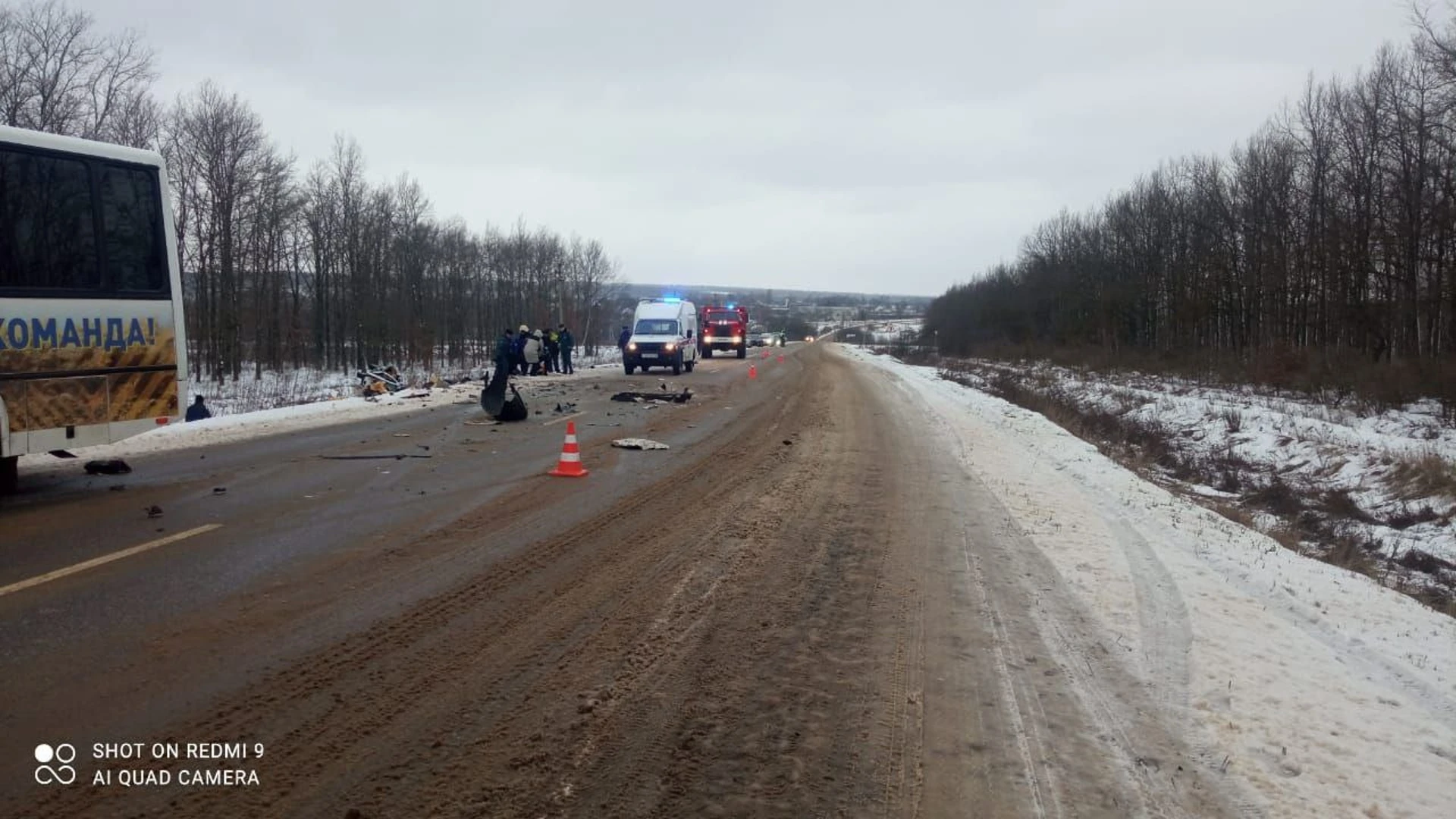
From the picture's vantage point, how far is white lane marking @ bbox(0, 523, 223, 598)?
555cm

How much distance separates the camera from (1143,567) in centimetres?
738

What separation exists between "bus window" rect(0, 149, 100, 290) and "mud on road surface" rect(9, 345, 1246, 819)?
505cm

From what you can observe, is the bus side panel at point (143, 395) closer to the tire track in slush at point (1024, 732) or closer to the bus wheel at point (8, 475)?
the bus wheel at point (8, 475)

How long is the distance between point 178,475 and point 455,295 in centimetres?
6313

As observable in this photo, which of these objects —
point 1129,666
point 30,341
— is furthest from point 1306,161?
point 30,341

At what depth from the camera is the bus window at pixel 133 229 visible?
9.04m

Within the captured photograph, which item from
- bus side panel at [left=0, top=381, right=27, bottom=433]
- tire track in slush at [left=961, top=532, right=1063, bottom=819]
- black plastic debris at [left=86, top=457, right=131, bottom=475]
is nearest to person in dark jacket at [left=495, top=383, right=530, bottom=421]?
black plastic debris at [left=86, top=457, right=131, bottom=475]

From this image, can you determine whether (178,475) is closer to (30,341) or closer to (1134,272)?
(30,341)

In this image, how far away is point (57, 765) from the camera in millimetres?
3389

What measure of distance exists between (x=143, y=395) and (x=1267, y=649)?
10.6m

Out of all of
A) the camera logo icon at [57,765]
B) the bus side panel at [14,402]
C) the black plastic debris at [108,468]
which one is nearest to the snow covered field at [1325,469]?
the camera logo icon at [57,765]

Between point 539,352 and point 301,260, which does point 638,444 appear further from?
point 301,260

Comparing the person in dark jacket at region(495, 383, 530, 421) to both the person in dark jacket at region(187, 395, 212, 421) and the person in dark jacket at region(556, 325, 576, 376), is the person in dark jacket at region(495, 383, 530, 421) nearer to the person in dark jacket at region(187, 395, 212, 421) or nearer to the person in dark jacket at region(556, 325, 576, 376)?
the person in dark jacket at region(187, 395, 212, 421)

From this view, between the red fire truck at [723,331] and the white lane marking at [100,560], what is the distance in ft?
159
